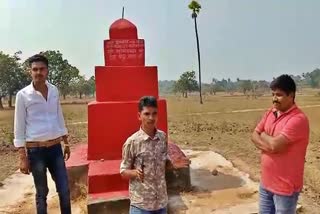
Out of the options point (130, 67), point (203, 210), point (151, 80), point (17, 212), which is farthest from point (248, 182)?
point (17, 212)

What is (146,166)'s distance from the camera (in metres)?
2.71

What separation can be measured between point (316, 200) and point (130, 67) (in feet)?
10.3

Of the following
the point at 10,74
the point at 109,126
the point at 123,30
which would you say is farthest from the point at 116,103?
the point at 10,74

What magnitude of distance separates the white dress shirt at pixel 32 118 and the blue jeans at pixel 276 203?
77.6 inches

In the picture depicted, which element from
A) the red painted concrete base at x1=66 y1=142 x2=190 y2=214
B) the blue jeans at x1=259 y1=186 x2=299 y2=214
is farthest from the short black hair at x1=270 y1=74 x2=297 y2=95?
the red painted concrete base at x1=66 y1=142 x2=190 y2=214

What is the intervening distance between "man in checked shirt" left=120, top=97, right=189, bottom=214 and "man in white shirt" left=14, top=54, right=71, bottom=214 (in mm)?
1255

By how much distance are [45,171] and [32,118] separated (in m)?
0.52

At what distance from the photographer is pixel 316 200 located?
505 cm

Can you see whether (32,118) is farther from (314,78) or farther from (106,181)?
(314,78)

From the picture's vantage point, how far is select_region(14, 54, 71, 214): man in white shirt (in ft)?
11.9

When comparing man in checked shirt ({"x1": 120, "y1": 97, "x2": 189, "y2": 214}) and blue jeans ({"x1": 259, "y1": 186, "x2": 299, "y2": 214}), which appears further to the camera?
blue jeans ({"x1": 259, "y1": 186, "x2": 299, "y2": 214})

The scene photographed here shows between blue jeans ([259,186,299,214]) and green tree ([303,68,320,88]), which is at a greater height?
green tree ([303,68,320,88])

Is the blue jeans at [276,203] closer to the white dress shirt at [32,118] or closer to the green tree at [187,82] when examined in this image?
the white dress shirt at [32,118]

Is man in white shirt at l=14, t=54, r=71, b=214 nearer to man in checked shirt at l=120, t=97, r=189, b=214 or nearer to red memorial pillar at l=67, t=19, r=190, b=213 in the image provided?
red memorial pillar at l=67, t=19, r=190, b=213
